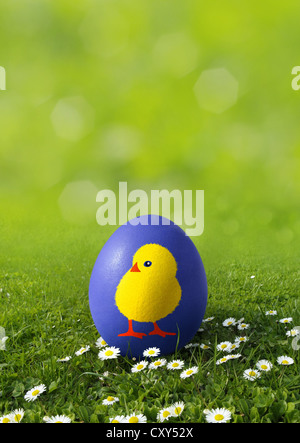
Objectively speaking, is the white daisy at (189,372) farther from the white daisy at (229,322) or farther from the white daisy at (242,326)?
the white daisy at (229,322)

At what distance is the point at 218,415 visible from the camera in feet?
8.16

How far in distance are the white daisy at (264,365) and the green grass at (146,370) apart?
0.10ft

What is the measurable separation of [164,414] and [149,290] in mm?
790

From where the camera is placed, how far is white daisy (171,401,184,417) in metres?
2.54

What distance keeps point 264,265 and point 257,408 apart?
10.6ft

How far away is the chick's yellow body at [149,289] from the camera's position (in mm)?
3072

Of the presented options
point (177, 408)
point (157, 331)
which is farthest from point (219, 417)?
point (157, 331)

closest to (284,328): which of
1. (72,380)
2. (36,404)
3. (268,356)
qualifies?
(268,356)

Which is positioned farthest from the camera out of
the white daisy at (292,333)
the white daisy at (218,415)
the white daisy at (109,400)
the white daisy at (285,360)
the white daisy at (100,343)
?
the white daisy at (100,343)

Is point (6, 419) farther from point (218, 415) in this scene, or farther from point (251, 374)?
point (251, 374)

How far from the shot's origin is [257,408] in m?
2.51

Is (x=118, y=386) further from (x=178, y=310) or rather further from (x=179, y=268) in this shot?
(x=179, y=268)

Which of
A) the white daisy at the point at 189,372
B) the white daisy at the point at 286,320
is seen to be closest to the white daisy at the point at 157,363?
the white daisy at the point at 189,372

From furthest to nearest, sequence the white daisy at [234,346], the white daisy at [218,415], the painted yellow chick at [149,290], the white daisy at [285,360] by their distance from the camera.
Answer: the white daisy at [234,346] < the painted yellow chick at [149,290] < the white daisy at [285,360] < the white daisy at [218,415]
